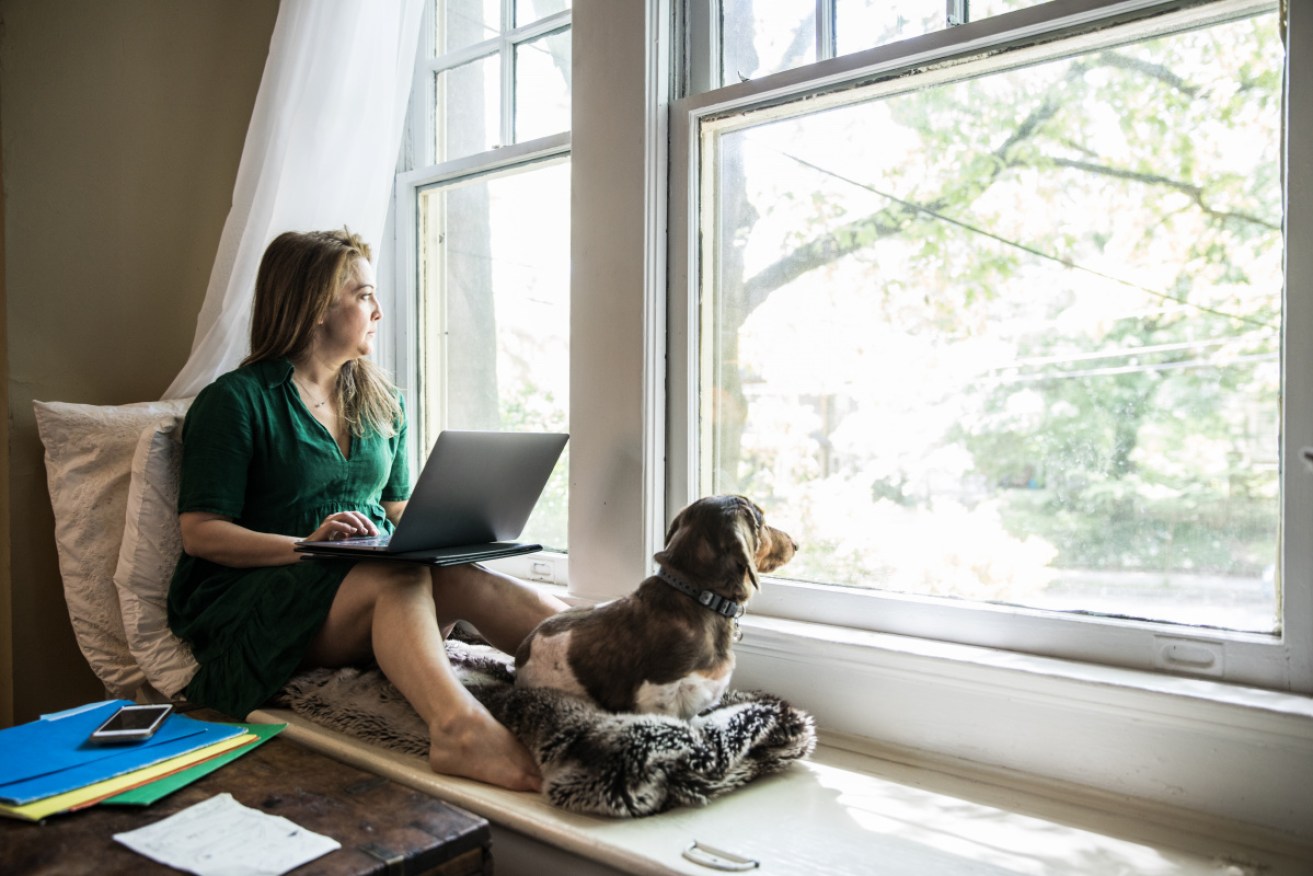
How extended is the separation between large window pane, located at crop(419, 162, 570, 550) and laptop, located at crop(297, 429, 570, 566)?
0.49 m

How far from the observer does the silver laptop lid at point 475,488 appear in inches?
59.6

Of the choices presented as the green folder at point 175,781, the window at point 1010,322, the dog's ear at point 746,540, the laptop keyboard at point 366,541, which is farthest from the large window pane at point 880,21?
the green folder at point 175,781

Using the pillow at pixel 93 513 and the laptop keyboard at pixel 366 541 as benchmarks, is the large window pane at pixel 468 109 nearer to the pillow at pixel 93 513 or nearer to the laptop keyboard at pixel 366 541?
the pillow at pixel 93 513

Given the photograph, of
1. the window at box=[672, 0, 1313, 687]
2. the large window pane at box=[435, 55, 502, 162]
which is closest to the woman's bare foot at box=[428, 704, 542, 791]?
the window at box=[672, 0, 1313, 687]

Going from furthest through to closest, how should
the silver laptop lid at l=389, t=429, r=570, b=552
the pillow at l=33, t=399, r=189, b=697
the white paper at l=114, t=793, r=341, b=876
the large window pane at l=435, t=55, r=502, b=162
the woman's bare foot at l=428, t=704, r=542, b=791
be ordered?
the large window pane at l=435, t=55, r=502, b=162, the pillow at l=33, t=399, r=189, b=697, the silver laptop lid at l=389, t=429, r=570, b=552, the woman's bare foot at l=428, t=704, r=542, b=791, the white paper at l=114, t=793, r=341, b=876

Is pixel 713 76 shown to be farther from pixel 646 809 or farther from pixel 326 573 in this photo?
pixel 646 809

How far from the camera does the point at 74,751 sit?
4.51 feet

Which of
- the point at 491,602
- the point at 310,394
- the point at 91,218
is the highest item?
the point at 91,218

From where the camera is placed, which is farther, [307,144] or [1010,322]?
[307,144]

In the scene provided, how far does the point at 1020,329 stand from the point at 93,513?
6.13 ft

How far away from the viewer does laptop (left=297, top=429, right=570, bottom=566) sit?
1.52m

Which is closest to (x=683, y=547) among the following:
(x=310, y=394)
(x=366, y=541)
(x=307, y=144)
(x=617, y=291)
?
(x=366, y=541)

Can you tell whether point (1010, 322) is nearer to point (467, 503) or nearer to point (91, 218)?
point (467, 503)

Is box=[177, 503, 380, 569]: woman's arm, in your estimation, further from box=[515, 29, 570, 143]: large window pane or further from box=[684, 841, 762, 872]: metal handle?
box=[515, 29, 570, 143]: large window pane
